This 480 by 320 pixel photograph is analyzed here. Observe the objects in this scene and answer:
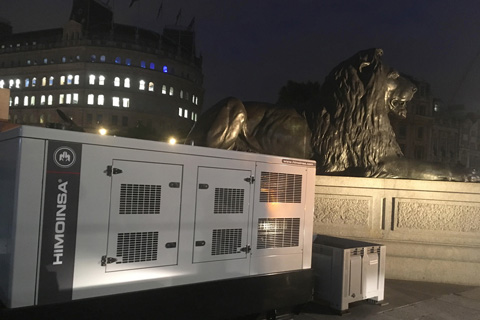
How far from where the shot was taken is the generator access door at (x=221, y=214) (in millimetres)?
4594

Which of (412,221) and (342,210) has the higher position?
(342,210)

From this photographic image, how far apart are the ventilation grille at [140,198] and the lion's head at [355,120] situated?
198 inches

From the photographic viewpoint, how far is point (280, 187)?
5379 mm

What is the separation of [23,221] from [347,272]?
4395mm

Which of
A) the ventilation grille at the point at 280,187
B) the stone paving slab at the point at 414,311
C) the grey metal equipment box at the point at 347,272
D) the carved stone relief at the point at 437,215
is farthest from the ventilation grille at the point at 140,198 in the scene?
the carved stone relief at the point at 437,215

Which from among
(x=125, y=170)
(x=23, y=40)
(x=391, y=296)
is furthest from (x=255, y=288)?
(x=23, y=40)

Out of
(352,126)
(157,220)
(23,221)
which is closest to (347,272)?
(157,220)

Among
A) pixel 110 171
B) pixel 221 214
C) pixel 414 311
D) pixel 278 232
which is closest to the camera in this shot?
pixel 110 171

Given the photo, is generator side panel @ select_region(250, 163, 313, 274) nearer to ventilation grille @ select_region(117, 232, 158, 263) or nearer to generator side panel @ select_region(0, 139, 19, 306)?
ventilation grille @ select_region(117, 232, 158, 263)

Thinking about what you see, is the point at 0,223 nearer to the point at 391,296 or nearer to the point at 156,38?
the point at 391,296

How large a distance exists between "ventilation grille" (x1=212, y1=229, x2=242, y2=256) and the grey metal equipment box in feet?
6.10

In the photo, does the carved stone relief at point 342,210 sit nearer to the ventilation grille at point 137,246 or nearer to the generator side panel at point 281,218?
the generator side panel at point 281,218

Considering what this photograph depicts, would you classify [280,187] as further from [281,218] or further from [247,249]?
[247,249]

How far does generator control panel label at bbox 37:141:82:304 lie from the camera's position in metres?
3.53
